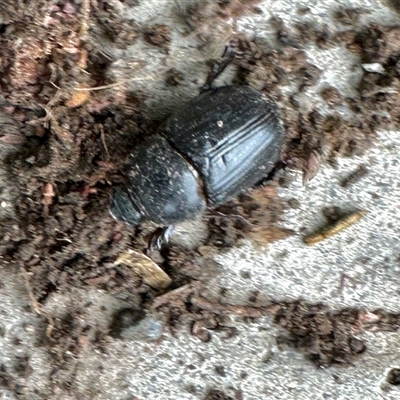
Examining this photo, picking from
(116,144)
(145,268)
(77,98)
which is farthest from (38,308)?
(77,98)

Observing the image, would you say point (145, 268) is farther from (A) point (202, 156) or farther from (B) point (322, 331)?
(B) point (322, 331)

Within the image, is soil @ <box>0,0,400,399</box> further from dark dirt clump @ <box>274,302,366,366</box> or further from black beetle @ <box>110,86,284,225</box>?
black beetle @ <box>110,86,284,225</box>

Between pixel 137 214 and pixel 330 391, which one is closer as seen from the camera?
pixel 137 214

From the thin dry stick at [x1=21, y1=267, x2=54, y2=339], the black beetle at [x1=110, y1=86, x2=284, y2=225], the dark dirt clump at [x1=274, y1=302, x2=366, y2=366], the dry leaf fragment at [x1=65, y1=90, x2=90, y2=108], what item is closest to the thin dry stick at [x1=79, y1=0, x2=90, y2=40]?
the dry leaf fragment at [x1=65, y1=90, x2=90, y2=108]

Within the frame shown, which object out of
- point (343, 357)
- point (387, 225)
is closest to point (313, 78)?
point (387, 225)

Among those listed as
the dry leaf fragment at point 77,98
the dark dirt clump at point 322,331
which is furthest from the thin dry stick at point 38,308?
the dark dirt clump at point 322,331

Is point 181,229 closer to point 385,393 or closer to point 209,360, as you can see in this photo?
point 209,360
